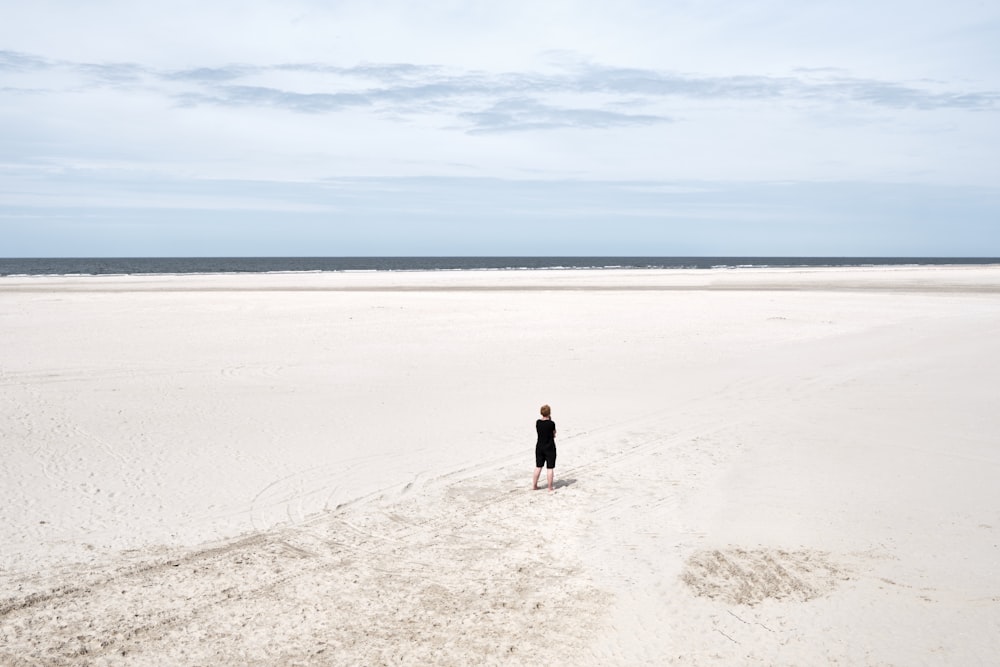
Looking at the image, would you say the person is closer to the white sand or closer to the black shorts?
the black shorts

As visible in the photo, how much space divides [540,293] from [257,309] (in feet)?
53.9

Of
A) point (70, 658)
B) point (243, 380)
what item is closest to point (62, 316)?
point (243, 380)

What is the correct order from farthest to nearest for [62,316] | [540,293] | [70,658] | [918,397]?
[540,293], [62,316], [918,397], [70,658]

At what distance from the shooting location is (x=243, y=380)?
15.9 m

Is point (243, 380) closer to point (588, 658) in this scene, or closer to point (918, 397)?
point (588, 658)

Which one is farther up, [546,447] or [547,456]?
[546,447]

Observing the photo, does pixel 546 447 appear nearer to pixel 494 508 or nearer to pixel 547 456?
pixel 547 456

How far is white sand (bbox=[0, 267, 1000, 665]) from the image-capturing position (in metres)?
5.99

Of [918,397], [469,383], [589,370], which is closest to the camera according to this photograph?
[918,397]

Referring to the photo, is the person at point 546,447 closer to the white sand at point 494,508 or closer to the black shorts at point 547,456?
the black shorts at point 547,456

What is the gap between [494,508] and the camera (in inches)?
344

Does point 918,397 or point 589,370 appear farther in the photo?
point 589,370

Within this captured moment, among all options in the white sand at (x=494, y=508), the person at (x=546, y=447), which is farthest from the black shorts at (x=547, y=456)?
the white sand at (x=494, y=508)

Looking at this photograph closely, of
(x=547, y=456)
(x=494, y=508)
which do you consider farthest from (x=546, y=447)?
(x=494, y=508)
